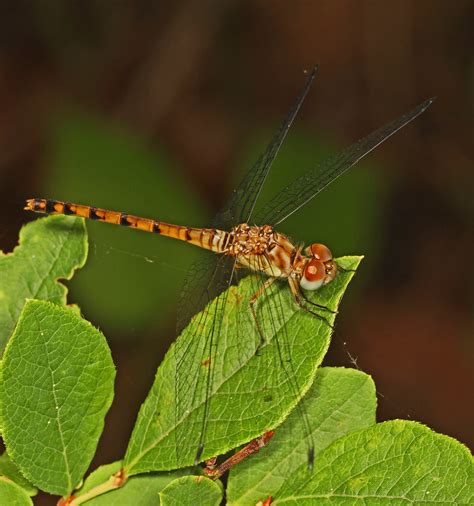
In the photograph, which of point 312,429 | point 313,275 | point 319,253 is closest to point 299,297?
point 313,275

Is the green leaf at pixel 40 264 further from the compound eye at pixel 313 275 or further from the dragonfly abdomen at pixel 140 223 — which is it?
the dragonfly abdomen at pixel 140 223

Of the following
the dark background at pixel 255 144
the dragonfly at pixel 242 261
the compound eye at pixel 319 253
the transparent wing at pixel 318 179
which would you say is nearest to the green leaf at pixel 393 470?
the dragonfly at pixel 242 261

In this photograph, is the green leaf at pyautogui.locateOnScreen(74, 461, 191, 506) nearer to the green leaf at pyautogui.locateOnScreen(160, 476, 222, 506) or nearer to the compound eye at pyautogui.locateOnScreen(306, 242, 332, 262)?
the green leaf at pyautogui.locateOnScreen(160, 476, 222, 506)

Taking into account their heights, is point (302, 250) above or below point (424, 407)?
above

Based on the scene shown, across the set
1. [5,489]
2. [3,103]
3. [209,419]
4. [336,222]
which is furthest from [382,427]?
[3,103]

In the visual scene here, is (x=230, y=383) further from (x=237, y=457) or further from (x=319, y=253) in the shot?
(x=319, y=253)

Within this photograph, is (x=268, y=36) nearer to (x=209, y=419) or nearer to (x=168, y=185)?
(x=168, y=185)
